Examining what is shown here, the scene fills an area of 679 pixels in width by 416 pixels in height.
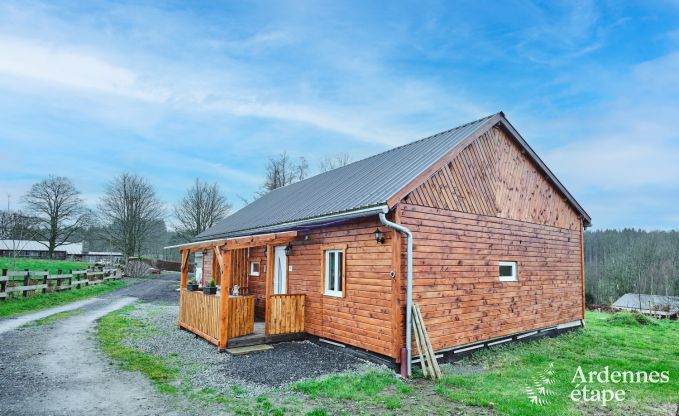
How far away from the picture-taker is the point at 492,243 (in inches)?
386

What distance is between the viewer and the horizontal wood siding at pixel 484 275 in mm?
8148

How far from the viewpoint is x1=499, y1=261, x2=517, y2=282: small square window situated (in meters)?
10.1

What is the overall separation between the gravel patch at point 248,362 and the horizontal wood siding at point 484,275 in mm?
2144

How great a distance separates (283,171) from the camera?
36.8m

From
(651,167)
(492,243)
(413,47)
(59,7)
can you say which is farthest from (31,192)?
(651,167)

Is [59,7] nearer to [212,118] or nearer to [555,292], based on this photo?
[212,118]

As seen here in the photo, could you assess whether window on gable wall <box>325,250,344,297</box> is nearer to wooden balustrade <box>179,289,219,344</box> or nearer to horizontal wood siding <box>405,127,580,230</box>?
horizontal wood siding <box>405,127,580,230</box>

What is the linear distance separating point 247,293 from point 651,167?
75.6 feet

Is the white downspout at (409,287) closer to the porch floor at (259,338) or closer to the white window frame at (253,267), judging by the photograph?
the porch floor at (259,338)

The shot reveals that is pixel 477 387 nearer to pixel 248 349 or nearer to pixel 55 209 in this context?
pixel 248 349

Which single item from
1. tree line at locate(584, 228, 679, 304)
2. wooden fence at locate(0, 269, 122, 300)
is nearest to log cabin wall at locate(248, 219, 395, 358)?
wooden fence at locate(0, 269, 122, 300)

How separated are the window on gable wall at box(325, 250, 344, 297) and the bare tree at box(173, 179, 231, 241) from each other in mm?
31534

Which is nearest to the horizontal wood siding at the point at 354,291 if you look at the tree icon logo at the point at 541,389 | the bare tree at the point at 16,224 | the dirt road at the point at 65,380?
the tree icon logo at the point at 541,389

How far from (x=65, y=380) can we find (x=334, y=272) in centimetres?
544
